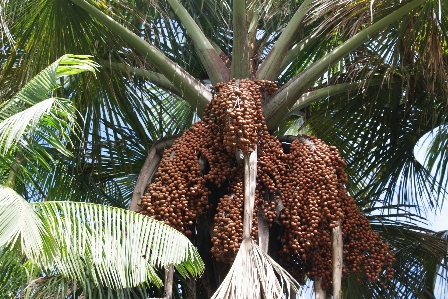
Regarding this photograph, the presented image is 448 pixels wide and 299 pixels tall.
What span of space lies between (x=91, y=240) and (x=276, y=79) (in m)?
3.12

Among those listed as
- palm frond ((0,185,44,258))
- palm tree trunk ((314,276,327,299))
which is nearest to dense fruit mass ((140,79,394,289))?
palm tree trunk ((314,276,327,299))

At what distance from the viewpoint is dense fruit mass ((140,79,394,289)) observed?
16.6 ft

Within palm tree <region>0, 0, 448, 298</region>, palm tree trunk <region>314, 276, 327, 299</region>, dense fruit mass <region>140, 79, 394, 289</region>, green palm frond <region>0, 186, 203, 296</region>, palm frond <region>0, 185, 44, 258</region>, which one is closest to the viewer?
palm frond <region>0, 185, 44, 258</region>

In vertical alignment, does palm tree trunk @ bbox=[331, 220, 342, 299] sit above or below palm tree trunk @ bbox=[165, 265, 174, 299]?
above

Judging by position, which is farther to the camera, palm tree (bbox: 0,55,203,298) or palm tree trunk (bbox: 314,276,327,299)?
palm tree trunk (bbox: 314,276,327,299)

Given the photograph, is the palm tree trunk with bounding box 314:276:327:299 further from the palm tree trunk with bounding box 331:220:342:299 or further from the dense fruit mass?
the palm tree trunk with bounding box 331:220:342:299

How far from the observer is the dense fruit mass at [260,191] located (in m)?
5.05

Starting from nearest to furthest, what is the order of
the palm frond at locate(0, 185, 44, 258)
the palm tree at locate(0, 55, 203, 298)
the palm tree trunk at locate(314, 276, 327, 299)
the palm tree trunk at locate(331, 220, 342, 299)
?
the palm frond at locate(0, 185, 44, 258) → the palm tree at locate(0, 55, 203, 298) → the palm tree trunk at locate(331, 220, 342, 299) → the palm tree trunk at locate(314, 276, 327, 299)

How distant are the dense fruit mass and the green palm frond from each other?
2.45 ft

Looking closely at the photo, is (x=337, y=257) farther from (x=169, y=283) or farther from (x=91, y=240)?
(x=91, y=240)

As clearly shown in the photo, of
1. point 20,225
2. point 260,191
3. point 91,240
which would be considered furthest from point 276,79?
point 20,225

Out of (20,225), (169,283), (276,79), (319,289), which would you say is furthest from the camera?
(276,79)

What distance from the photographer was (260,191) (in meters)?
5.34

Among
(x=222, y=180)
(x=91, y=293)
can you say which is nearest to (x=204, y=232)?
Answer: (x=222, y=180)
